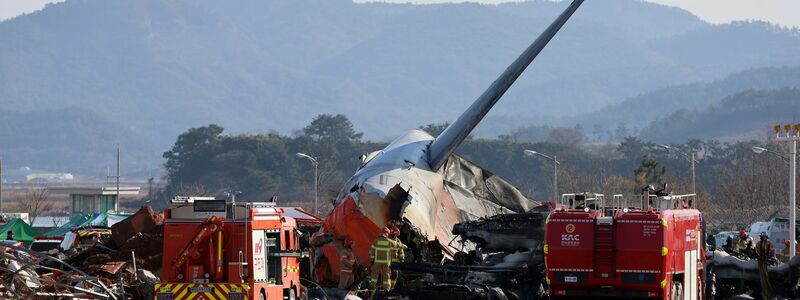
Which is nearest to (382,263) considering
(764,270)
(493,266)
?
(493,266)

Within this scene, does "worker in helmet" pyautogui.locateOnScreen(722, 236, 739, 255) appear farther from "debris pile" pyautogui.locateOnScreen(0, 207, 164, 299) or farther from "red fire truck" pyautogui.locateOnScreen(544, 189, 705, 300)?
"debris pile" pyautogui.locateOnScreen(0, 207, 164, 299)

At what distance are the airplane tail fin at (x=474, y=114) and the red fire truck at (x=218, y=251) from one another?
15573 millimetres

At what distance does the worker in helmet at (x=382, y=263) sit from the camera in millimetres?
32688

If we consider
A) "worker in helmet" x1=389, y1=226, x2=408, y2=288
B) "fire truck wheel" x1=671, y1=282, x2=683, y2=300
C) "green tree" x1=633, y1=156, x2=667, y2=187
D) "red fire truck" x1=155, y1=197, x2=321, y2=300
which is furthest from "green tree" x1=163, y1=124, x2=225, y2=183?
"red fire truck" x1=155, y1=197, x2=321, y2=300

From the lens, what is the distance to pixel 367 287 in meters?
33.0

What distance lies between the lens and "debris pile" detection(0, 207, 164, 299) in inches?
1006

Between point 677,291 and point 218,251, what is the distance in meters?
9.26

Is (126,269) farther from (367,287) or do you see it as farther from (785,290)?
(785,290)

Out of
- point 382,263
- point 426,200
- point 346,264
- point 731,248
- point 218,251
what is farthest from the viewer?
point 731,248

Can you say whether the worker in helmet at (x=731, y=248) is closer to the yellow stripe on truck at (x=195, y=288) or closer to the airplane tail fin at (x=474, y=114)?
the airplane tail fin at (x=474, y=114)

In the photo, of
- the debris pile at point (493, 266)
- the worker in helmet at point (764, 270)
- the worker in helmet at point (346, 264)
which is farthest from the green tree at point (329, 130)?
the worker in helmet at point (764, 270)

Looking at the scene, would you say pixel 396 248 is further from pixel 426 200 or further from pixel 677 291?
pixel 677 291

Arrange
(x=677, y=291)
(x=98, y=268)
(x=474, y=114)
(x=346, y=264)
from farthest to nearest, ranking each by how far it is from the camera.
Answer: (x=474, y=114) → (x=346, y=264) → (x=98, y=268) → (x=677, y=291)

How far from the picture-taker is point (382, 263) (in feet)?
108
